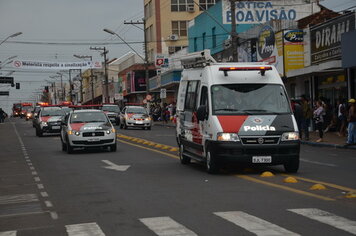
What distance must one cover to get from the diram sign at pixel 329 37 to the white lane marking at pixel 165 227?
22.7 meters

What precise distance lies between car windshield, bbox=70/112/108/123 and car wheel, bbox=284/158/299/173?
11183 mm

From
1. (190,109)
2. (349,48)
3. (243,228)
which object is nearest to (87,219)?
(243,228)

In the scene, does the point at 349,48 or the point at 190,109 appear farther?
the point at 349,48

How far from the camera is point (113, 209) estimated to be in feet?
34.6

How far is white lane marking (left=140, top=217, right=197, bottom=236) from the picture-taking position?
27.1ft

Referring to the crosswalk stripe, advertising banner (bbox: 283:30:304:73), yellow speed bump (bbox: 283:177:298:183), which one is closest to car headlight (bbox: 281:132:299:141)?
yellow speed bump (bbox: 283:177:298:183)

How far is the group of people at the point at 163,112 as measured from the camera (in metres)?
58.5

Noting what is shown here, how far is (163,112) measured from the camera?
194 ft

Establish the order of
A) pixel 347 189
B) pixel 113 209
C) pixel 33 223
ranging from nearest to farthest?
pixel 33 223 → pixel 113 209 → pixel 347 189

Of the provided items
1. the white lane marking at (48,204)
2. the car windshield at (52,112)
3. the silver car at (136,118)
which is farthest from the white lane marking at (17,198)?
the silver car at (136,118)

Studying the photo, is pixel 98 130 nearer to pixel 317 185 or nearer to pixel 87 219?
pixel 317 185

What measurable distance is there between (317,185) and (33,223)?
539 centimetres

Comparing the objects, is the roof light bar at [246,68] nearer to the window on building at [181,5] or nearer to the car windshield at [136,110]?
the car windshield at [136,110]

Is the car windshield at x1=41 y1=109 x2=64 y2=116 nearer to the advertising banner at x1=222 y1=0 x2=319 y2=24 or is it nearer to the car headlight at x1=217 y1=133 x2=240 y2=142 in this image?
the advertising banner at x1=222 y1=0 x2=319 y2=24
